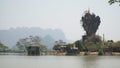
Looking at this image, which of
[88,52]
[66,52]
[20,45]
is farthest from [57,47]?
[20,45]

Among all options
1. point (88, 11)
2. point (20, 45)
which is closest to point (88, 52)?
point (88, 11)

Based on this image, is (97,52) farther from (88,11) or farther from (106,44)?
(88,11)

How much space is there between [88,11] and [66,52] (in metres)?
31.0

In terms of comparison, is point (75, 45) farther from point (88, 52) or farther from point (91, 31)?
point (91, 31)

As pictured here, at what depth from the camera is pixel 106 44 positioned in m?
110

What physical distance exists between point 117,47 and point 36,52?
1255 inches

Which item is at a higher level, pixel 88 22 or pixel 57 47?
pixel 88 22

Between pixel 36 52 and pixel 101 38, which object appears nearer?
pixel 36 52

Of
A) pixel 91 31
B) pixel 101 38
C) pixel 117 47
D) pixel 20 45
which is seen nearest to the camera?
pixel 117 47

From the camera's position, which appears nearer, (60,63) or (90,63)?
(60,63)

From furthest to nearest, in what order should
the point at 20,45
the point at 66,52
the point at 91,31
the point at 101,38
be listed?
the point at 20,45 < the point at 91,31 < the point at 101,38 < the point at 66,52

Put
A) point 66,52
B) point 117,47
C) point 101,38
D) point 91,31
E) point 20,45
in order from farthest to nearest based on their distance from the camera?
point 20,45
point 91,31
point 101,38
point 66,52
point 117,47

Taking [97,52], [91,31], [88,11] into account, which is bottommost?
[97,52]

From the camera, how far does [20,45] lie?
19900 centimetres
